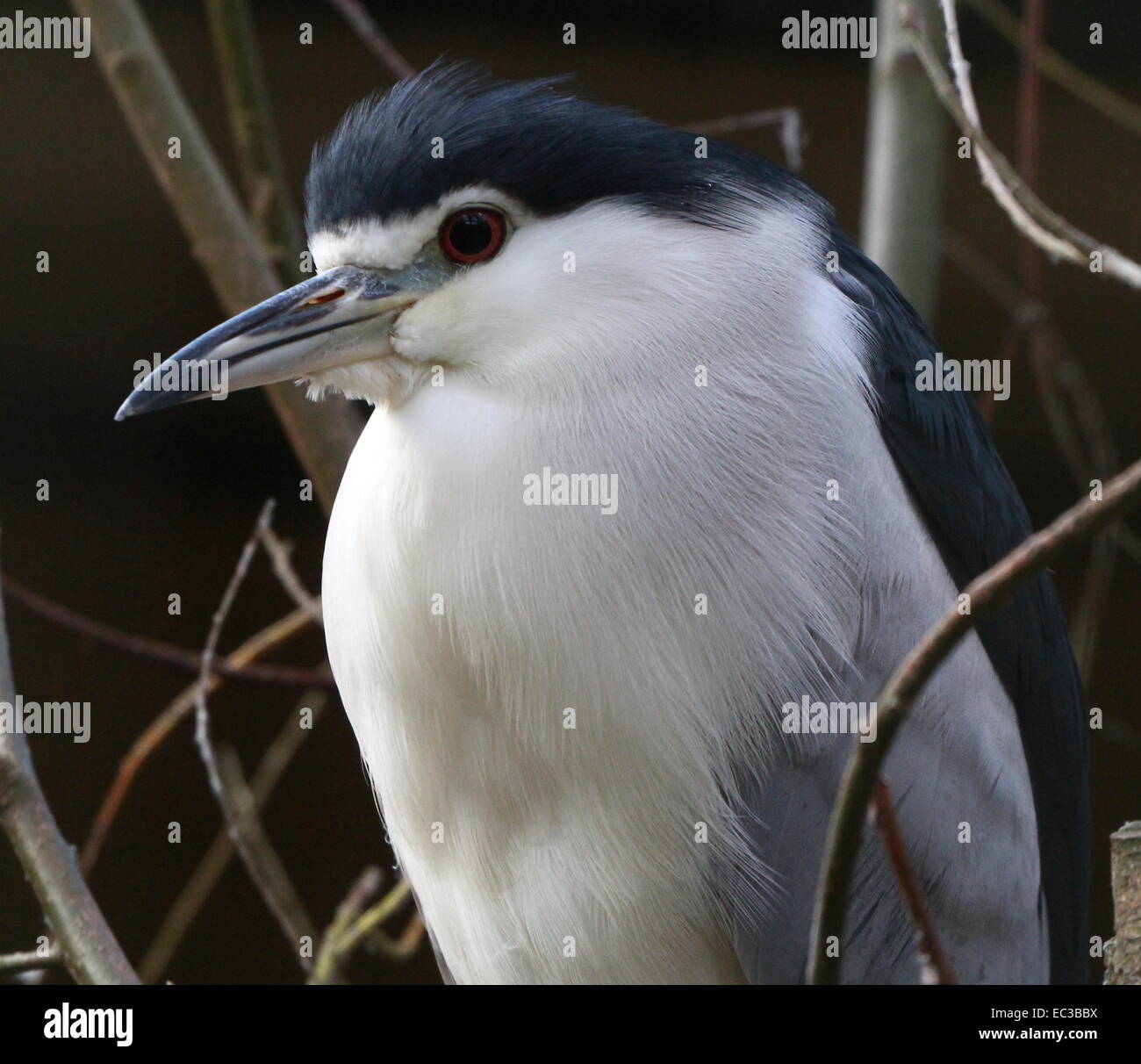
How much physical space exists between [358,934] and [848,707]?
569 mm

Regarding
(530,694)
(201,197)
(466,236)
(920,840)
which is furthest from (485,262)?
(920,840)

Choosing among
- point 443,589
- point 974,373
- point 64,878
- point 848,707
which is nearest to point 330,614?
point 443,589

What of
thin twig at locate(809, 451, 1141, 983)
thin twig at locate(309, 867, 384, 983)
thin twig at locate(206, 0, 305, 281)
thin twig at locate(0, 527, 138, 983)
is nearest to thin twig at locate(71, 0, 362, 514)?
thin twig at locate(206, 0, 305, 281)

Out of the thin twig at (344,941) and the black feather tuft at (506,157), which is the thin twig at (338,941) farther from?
the black feather tuft at (506,157)

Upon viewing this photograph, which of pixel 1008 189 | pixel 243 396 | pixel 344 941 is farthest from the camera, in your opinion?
pixel 243 396

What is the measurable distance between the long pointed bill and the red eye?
1.4 inches

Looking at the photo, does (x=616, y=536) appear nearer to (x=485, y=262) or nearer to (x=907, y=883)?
(x=485, y=262)

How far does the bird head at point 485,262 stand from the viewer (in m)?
1.22

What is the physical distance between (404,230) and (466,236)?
5cm

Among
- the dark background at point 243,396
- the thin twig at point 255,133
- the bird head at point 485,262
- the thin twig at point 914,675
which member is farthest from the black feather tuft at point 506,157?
the dark background at point 243,396

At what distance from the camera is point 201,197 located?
63.4 inches

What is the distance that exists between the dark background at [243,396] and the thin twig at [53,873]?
1512 mm
